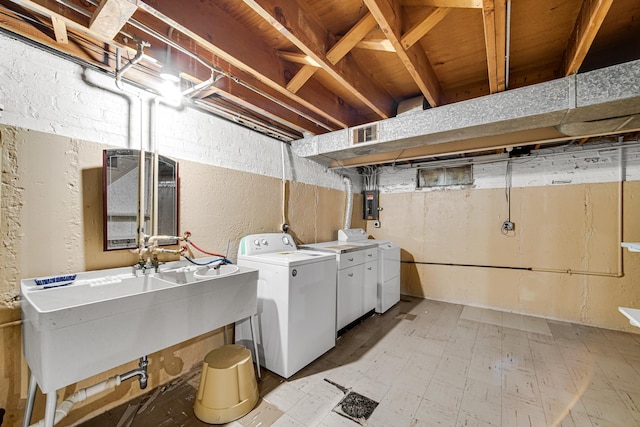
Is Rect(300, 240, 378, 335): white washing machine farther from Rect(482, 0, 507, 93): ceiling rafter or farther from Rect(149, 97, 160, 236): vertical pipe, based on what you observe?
Rect(482, 0, 507, 93): ceiling rafter

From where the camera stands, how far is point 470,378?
6.70 ft

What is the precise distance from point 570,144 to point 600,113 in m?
1.80

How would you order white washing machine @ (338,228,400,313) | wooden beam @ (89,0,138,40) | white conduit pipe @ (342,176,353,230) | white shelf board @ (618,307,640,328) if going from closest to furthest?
wooden beam @ (89,0,138,40) < white shelf board @ (618,307,640,328) < white washing machine @ (338,228,400,313) < white conduit pipe @ (342,176,353,230)

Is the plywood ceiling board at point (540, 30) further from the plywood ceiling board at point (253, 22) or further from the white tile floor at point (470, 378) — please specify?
the white tile floor at point (470, 378)

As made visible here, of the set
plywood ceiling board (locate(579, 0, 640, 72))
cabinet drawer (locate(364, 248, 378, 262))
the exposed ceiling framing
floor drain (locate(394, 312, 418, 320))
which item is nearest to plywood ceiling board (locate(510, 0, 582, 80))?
the exposed ceiling framing

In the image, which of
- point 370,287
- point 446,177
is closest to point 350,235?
point 370,287

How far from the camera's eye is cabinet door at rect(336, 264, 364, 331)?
8.91ft

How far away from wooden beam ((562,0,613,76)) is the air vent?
140 centimetres

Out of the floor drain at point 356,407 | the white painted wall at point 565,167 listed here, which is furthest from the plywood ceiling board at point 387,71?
the floor drain at point 356,407

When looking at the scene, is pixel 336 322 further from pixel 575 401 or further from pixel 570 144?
pixel 570 144

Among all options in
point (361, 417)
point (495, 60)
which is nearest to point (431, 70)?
point (495, 60)

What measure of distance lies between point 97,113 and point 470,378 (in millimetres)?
3339

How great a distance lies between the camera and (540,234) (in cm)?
338

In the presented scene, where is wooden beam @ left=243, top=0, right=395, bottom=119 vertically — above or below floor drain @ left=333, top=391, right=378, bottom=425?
above
